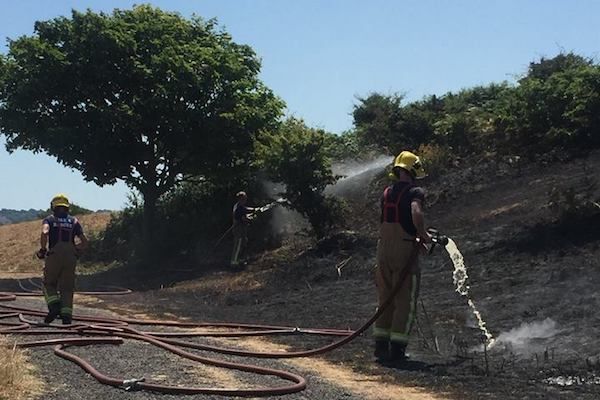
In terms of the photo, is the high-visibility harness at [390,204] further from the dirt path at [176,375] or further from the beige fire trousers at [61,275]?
the beige fire trousers at [61,275]

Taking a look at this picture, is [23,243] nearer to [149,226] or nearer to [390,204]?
[149,226]

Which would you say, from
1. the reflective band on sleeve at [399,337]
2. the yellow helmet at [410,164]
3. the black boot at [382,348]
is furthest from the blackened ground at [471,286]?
the yellow helmet at [410,164]

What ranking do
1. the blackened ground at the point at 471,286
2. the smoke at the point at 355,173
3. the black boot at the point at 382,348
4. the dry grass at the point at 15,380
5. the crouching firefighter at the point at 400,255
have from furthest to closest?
1. the smoke at the point at 355,173
2. the black boot at the point at 382,348
3. the crouching firefighter at the point at 400,255
4. the blackened ground at the point at 471,286
5. the dry grass at the point at 15,380

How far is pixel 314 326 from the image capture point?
40.5ft

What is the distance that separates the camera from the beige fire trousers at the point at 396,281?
351 inches

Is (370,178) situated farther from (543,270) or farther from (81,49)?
(543,270)

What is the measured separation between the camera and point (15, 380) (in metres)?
6.98

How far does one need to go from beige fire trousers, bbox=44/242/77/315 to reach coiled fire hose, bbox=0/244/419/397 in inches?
15.6

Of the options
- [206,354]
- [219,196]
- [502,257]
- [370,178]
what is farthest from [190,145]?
[206,354]

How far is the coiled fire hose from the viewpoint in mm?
7125

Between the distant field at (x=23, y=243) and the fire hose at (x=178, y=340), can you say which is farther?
the distant field at (x=23, y=243)

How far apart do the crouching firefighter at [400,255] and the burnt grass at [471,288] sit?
1.00 ft

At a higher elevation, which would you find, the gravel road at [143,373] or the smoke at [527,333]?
the smoke at [527,333]

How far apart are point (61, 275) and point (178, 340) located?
2.56 metres
